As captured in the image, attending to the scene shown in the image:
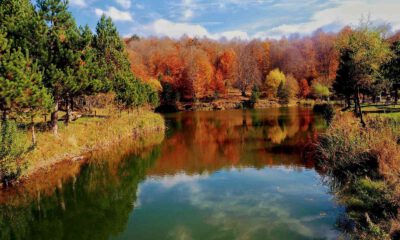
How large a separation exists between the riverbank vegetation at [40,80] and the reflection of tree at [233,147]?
9.54 m

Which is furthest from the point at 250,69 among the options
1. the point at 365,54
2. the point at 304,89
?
the point at 365,54

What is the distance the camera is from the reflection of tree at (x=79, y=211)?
17.0m

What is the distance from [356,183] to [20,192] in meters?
21.4

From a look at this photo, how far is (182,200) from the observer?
2119 cm

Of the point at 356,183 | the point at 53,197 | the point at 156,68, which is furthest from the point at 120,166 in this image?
the point at 156,68

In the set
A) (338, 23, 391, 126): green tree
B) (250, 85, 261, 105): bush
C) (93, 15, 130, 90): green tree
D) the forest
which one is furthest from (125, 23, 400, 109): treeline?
(338, 23, 391, 126): green tree

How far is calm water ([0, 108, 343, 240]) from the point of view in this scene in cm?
1664

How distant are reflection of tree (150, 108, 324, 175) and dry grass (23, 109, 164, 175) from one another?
559cm

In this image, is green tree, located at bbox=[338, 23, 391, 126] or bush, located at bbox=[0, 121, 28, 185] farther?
green tree, located at bbox=[338, 23, 391, 126]

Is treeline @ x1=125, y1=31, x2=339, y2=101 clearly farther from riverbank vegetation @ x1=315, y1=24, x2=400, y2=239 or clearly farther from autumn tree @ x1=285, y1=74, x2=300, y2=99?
riverbank vegetation @ x1=315, y1=24, x2=400, y2=239

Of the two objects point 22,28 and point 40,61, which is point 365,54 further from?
point 22,28

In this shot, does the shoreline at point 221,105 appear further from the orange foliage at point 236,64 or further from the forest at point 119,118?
the forest at point 119,118

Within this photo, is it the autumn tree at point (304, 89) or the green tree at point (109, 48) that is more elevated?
the green tree at point (109, 48)

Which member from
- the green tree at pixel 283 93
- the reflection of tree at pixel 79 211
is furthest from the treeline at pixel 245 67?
the reflection of tree at pixel 79 211
